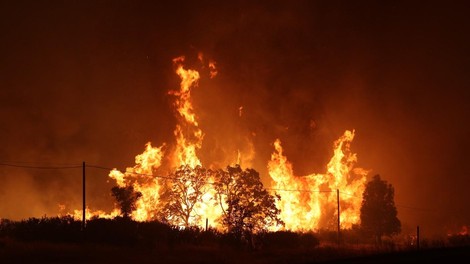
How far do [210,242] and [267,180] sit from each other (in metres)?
34.0

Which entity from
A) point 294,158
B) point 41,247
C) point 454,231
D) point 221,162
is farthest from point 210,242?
point 454,231

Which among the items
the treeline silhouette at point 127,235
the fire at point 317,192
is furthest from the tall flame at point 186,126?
the treeline silhouette at point 127,235

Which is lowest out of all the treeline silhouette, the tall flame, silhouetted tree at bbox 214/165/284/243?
→ the treeline silhouette

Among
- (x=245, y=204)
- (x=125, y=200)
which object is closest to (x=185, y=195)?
(x=125, y=200)

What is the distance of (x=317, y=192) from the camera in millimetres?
60656

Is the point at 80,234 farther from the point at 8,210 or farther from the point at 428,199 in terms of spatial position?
the point at 428,199

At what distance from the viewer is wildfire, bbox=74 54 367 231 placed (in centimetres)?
5722

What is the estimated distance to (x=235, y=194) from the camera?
4425 cm

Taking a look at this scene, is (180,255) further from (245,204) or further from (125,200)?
(125,200)

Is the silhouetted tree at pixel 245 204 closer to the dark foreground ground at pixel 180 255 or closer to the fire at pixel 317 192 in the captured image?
the dark foreground ground at pixel 180 255

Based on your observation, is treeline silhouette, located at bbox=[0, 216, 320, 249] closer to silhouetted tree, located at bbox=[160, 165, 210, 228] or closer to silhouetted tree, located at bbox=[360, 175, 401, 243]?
silhouetted tree, located at bbox=[160, 165, 210, 228]

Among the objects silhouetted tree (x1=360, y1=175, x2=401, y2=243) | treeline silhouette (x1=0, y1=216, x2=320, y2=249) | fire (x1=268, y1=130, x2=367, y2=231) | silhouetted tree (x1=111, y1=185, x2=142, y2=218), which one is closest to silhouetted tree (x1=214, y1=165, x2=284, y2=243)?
treeline silhouette (x1=0, y1=216, x2=320, y2=249)

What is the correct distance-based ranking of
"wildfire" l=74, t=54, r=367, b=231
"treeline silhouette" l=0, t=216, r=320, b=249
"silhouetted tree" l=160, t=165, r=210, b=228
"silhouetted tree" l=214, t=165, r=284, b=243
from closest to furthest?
"treeline silhouette" l=0, t=216, r=320, b=249
"silhouetted tree" l=214, t=165, r=284, b=243
"silhouetted tree" l=160, t=165, r=210, b=228
"wildfire" l=74, t=54, r=367, b=231

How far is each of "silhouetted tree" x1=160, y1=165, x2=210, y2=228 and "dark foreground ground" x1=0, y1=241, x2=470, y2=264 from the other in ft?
43.9
